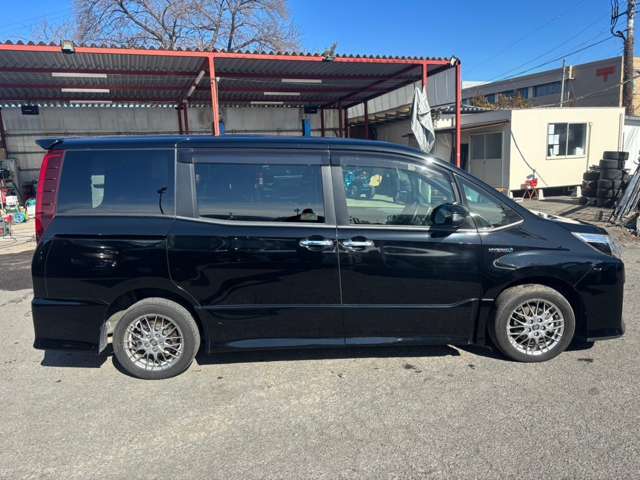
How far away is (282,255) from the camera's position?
11.6 feet

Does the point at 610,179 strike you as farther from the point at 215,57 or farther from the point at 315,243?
the point at 315,243

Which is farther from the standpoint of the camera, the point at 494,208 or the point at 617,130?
the point at 617,130

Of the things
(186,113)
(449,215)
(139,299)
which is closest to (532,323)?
(449,215)

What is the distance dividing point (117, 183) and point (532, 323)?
3.55 meters

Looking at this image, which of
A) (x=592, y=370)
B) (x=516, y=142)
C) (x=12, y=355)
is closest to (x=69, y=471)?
(x=12, y=355)

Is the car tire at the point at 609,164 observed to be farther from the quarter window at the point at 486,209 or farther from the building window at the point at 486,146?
the quarter window at the point at 486,209

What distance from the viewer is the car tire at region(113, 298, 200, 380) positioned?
11.9 feet

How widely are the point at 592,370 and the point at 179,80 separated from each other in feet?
47.0

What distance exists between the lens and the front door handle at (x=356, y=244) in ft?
11.6

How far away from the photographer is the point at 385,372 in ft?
12.1

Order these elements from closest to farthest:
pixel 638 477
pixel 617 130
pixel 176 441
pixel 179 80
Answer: pixel 638 477 → pixel 176 441 → pixel 179 80 → pixel 617 130

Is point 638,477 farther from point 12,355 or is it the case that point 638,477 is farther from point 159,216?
point 12,355

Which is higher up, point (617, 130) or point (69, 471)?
point (617, 130)

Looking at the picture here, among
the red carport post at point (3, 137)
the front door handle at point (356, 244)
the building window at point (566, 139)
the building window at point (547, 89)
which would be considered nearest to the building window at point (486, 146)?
the building window at point (566, 139)
